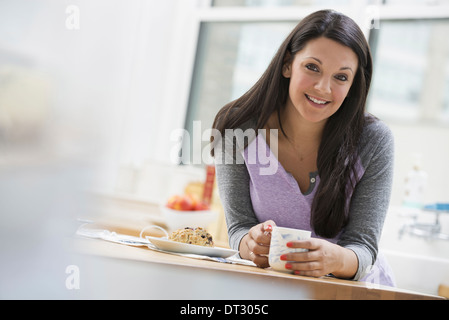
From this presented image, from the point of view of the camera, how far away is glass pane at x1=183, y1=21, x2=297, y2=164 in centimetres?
302

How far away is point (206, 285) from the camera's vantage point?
39 cm

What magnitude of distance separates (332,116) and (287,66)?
0.16m

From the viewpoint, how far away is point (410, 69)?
8.48 feet

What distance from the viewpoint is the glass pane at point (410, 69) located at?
2.49 m

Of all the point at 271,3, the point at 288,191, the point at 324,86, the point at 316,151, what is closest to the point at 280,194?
the point at 288,191

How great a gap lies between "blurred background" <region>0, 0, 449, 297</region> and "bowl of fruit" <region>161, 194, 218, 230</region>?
27cm

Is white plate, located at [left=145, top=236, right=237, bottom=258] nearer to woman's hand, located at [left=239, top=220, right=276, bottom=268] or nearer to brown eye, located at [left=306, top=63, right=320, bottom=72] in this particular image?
woman's hand, located at [left=239, top=220, right=276, bottom=268]

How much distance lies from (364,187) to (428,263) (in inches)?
46.2

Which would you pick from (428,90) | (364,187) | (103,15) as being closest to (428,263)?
(428,90)

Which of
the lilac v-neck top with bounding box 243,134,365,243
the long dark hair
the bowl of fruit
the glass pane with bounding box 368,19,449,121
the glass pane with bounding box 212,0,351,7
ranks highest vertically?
the glass pane with bounding box 212,0,351,7

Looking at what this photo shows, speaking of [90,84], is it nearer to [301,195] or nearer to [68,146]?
[68,146]

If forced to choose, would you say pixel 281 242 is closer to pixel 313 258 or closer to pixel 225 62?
pixel 313 258

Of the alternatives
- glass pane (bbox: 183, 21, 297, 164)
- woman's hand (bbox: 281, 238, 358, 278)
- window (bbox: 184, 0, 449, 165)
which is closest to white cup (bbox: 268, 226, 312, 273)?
woman's hand (bbox: 281, 238, 358, 278)

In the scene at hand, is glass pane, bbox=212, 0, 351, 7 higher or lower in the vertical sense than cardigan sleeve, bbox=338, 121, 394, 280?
higher
